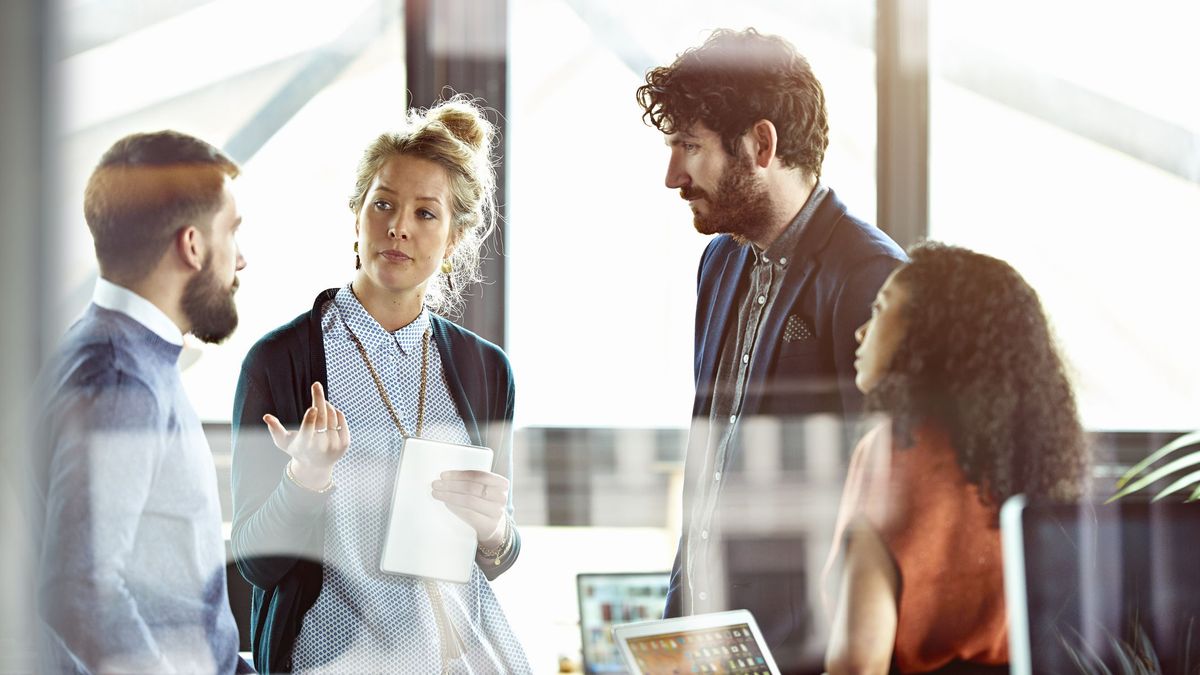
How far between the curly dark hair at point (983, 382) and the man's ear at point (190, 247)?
2.81 ft

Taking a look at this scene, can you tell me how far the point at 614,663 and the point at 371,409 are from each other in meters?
0.46

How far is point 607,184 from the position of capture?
1.40m

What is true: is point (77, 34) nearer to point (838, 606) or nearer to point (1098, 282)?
point (838, 606)

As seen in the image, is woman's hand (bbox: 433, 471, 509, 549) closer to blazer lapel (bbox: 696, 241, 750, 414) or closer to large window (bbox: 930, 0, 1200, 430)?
blazer lapel (bbox: 696, 241, 750, 414)

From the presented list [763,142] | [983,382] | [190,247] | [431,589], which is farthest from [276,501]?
[983,382]

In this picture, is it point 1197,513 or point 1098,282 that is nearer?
point 1197,513

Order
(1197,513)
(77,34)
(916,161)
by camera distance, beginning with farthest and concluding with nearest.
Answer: (916,161) → (77,34) → (1197,513)

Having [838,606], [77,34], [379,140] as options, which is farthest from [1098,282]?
[77,34]

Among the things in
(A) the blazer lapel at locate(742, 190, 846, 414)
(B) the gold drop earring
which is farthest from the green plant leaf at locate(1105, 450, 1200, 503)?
(B) the gold drop earring

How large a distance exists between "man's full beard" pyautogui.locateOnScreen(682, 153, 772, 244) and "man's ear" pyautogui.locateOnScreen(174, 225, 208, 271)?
624 mm

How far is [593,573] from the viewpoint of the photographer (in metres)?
1.38

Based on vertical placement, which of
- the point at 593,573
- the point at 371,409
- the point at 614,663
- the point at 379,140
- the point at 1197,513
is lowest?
the point at 614,663

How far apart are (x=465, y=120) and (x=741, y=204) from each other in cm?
37

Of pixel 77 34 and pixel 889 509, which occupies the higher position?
pixel 77 34
